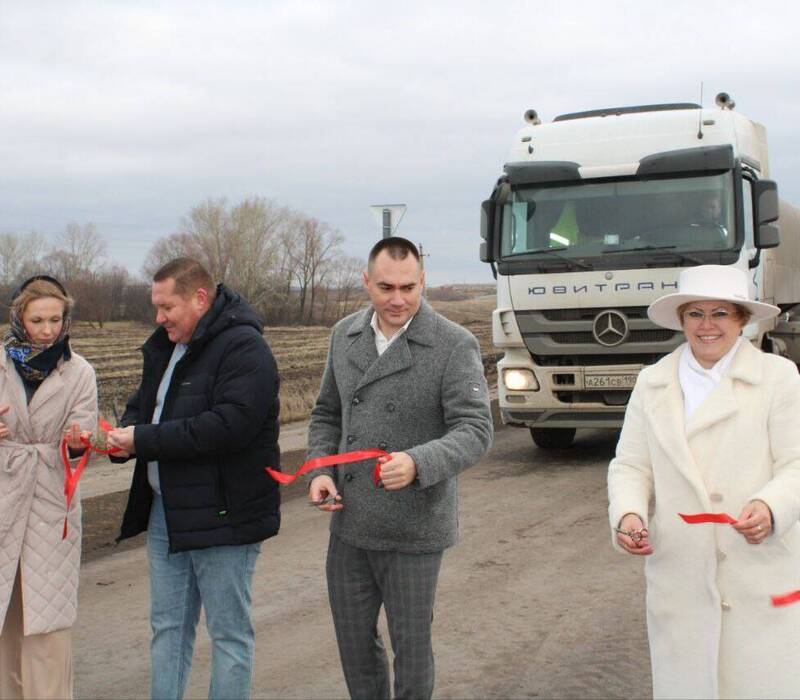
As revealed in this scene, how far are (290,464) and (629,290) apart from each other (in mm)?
4220

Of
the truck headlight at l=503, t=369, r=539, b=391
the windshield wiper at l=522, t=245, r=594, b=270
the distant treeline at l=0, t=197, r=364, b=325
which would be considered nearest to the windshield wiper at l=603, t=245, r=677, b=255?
the windshield wiper at l=522, t=245, r=594, b=270

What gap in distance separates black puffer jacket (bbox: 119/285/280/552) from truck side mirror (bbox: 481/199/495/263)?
7.02 m

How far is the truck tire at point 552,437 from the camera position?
1234cm

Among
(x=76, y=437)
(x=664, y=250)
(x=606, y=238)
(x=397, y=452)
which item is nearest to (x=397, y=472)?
(x=397, y=452)

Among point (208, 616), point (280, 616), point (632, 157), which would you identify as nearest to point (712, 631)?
point (208, 616)

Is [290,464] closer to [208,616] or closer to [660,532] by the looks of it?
[208,616]

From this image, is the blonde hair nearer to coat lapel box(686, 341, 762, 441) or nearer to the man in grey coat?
the man in grey coat

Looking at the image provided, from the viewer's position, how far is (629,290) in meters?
10.2

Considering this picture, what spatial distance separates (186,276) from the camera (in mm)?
4027

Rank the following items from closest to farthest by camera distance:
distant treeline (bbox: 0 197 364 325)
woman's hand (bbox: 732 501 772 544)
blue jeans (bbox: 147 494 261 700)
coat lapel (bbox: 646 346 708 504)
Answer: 1. woman's hand (bbox: 732 501 772 544)
2. coat lapel (bbox: 646 346 708 504)
3. blue jeans (bbox: 147 494 261 700)
4. distant treeline (bbox: 0 197 364 325)

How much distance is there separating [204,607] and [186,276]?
4.14ft

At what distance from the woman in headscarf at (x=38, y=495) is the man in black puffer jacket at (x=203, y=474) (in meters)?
0.34

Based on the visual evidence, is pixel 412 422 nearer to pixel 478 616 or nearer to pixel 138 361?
pixel 478 616

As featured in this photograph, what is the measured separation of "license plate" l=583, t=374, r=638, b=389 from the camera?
1048 cm
